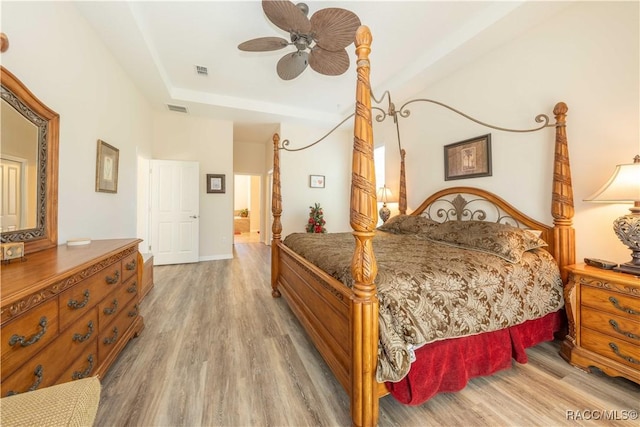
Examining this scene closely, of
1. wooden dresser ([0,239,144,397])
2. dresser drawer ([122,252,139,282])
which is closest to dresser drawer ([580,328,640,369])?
wooden dresser ([0,239,144,397])

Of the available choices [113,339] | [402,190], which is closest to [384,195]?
[402,190]

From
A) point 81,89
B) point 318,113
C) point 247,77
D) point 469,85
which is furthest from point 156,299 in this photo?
point 469,85

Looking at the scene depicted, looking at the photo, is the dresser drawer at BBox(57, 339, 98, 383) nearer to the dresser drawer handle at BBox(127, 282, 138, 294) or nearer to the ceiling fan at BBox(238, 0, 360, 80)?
the dresser drawer handle at BBox(127, 282, 138, 294)

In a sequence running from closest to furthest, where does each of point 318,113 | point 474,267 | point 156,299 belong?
1. point 474,267
2. point 156,299
3. point 318,113

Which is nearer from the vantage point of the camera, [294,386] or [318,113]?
[294,386]

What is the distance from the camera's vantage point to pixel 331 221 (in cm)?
596

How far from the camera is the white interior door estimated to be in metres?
4.64

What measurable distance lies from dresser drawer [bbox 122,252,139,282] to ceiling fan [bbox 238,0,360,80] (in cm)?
202

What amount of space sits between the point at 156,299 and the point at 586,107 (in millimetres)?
4763

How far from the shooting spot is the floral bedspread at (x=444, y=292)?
1.27 metres

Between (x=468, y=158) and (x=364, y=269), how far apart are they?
2.62 meters

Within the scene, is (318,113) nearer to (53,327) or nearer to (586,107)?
(586,107)

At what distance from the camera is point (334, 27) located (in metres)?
2.00

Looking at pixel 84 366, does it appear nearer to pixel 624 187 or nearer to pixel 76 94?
pixel 76 94
